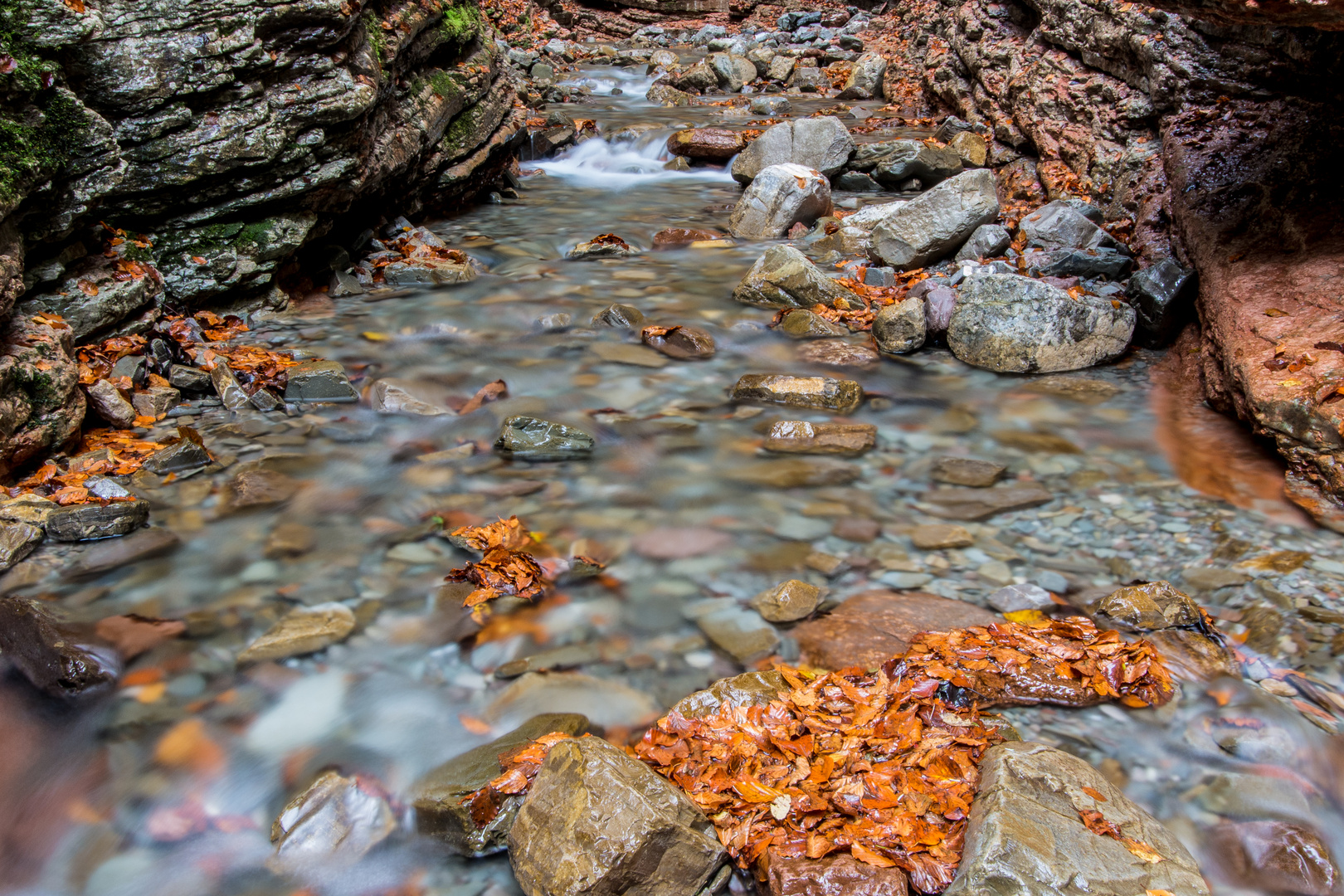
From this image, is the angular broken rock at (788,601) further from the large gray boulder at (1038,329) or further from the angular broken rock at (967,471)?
the large gray boulder at (1038,329)

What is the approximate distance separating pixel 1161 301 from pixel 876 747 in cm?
425

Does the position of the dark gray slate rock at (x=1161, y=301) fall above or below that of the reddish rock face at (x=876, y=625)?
above

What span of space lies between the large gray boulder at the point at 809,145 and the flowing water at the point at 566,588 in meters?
4.64

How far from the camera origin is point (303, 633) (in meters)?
3.12

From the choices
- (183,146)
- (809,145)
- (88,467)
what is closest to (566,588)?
(88,467)

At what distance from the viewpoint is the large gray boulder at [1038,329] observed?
17.4 feet

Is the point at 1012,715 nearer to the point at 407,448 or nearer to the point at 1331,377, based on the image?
the point at 1331,377

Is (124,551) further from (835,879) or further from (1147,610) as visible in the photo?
(1147,610)

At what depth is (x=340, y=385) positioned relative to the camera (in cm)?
500

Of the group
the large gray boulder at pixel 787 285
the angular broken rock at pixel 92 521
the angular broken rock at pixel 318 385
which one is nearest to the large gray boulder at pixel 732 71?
the large gray boulder at pixel 787 285

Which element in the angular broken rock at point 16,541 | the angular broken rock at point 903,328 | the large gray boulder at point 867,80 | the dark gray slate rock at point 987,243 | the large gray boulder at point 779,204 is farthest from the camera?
the large gray boulder at point 867,80

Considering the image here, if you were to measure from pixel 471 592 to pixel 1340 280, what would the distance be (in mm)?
4632

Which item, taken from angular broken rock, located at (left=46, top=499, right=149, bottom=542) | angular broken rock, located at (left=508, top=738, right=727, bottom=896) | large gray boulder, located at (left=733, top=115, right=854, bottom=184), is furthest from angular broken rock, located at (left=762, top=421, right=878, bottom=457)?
large gray boulder, located at (left=733, top=115, right=854, bottom=184)

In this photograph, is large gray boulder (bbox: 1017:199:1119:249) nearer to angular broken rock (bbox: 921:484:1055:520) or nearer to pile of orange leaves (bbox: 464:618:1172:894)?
angular broken rock (bbox: 921:484:1055:520)
